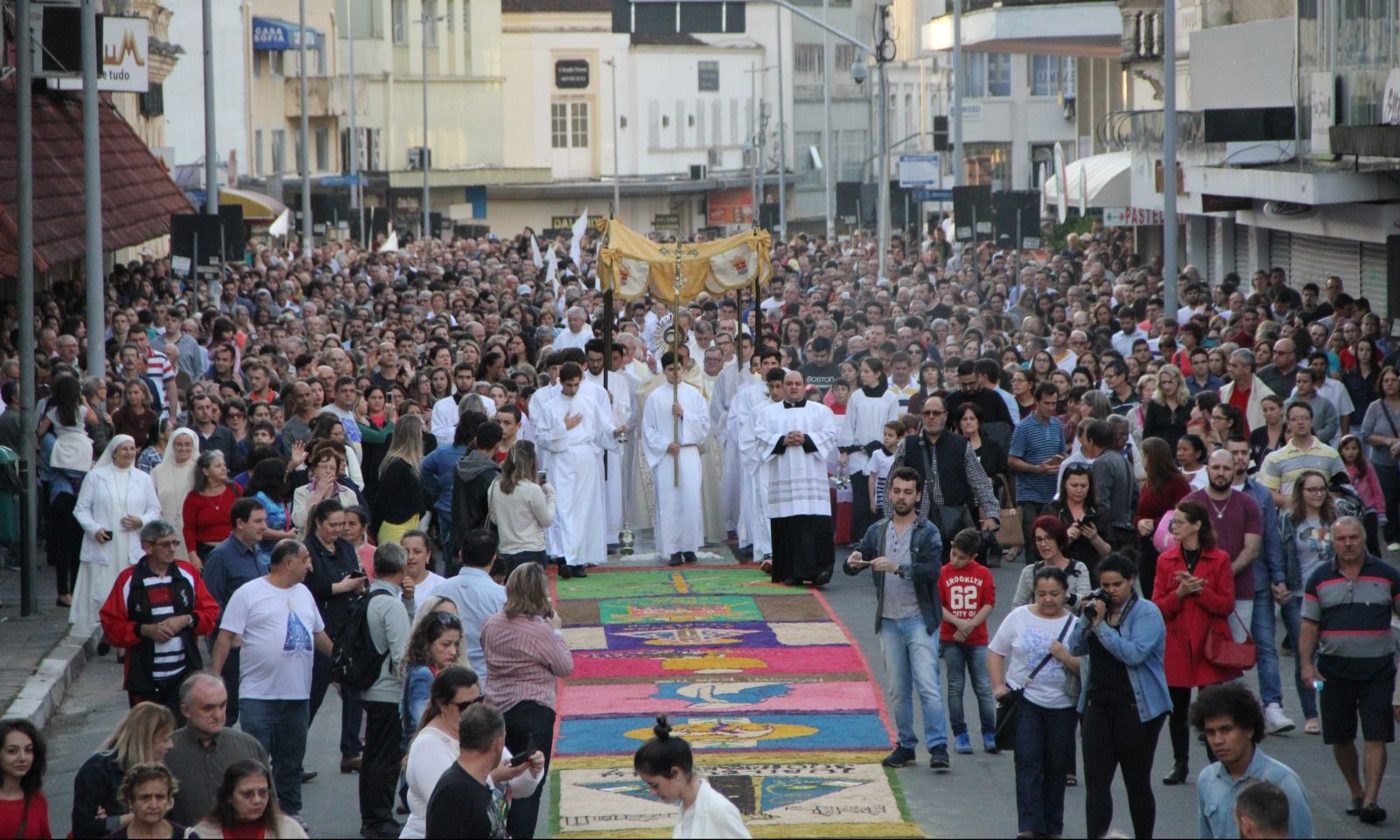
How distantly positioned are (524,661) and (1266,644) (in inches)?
177

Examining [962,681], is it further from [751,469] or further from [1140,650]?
[751,469]

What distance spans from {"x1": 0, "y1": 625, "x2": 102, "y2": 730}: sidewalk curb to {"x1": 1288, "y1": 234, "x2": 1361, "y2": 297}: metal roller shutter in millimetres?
17932

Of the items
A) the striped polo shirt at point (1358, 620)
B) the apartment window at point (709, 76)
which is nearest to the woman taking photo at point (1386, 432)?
the striped polo shirt at point (1358, 620)

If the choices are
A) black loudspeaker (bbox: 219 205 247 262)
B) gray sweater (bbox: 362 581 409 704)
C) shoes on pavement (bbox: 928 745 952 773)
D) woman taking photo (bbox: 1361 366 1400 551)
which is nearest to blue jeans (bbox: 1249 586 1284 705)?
shoes on pavement (bbox: 928 745 952 773)

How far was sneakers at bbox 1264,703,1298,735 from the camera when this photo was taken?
11422mm

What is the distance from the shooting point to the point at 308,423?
15.6 metres

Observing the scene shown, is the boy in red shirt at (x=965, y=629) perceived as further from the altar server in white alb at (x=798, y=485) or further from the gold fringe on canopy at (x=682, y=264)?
the gold fringe on canopy at (x=682, y=264)

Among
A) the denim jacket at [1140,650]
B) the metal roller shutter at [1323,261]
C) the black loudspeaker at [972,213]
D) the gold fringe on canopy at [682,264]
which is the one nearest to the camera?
the denim jacket at [1140,650]

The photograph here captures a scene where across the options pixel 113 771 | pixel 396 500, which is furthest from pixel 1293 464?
pixel 113 771

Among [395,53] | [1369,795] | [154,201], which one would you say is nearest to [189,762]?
[1369,795]

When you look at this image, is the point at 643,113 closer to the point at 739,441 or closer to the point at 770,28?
the point at 770,28

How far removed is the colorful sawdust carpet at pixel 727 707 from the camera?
1012cm

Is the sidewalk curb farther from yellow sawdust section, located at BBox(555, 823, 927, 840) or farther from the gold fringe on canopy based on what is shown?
the gold fringe on canopy

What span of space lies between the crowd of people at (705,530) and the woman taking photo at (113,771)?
0.6 inches
